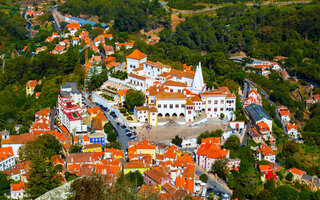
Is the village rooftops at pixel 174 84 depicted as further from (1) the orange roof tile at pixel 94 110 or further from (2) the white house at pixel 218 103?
(1) the orange roof tile at pixel 94 110

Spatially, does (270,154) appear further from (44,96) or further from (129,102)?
(44,96)

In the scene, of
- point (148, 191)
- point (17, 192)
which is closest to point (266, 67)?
point (17, 192)

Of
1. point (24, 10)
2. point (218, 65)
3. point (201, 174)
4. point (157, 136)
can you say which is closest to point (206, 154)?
point (201, 174)

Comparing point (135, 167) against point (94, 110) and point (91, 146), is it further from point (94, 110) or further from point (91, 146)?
point (94, 110)

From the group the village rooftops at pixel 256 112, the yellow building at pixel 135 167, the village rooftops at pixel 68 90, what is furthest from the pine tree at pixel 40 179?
the village rooftops at pixel 256 112

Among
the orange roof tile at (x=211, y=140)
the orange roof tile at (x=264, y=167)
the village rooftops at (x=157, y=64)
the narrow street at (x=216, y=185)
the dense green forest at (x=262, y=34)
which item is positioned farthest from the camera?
the dense green forest at (x=262, y=34)

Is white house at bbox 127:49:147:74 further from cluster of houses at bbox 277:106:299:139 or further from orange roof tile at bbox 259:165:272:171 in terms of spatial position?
orange roof tile at bbox 259:165:272:171
